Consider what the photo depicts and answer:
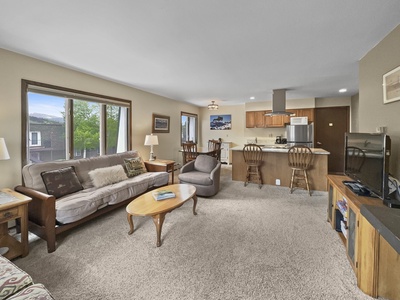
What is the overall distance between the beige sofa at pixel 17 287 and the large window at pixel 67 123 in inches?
85.0

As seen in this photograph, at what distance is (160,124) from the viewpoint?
5.56m

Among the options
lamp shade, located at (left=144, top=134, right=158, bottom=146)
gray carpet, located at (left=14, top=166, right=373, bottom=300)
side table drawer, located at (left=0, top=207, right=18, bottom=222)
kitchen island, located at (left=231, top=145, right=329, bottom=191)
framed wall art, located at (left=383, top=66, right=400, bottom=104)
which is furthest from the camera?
lamp shade, located at (left=144, top=134, right=158, bottom=146)

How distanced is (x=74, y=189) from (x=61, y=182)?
20 centimetres

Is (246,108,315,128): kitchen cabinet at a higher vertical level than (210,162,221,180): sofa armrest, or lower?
higher

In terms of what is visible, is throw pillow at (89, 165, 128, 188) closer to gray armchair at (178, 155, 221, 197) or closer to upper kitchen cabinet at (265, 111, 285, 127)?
gray armchair at (178, 155, 221, 197)

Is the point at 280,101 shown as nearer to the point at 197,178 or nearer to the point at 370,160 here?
the point at 197,178

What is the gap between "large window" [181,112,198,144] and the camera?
7082 mm

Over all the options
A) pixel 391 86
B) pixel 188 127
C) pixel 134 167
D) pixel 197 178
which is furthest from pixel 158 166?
pixel 391 86

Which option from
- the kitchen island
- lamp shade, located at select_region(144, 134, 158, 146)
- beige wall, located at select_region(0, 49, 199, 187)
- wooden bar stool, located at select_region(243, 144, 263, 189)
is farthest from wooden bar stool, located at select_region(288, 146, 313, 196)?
beige wall, located at select_region(0, 49, 199, 187)

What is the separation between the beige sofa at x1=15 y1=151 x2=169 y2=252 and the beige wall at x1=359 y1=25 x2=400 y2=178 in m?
3.47

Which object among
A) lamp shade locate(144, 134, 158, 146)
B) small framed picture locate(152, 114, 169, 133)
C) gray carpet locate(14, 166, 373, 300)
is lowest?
gray carpet locate(14, 166, 373, 300)

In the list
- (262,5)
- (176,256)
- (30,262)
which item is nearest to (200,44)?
(262,5)

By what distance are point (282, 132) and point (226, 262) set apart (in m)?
5.75

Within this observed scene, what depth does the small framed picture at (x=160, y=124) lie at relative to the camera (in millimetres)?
5344
